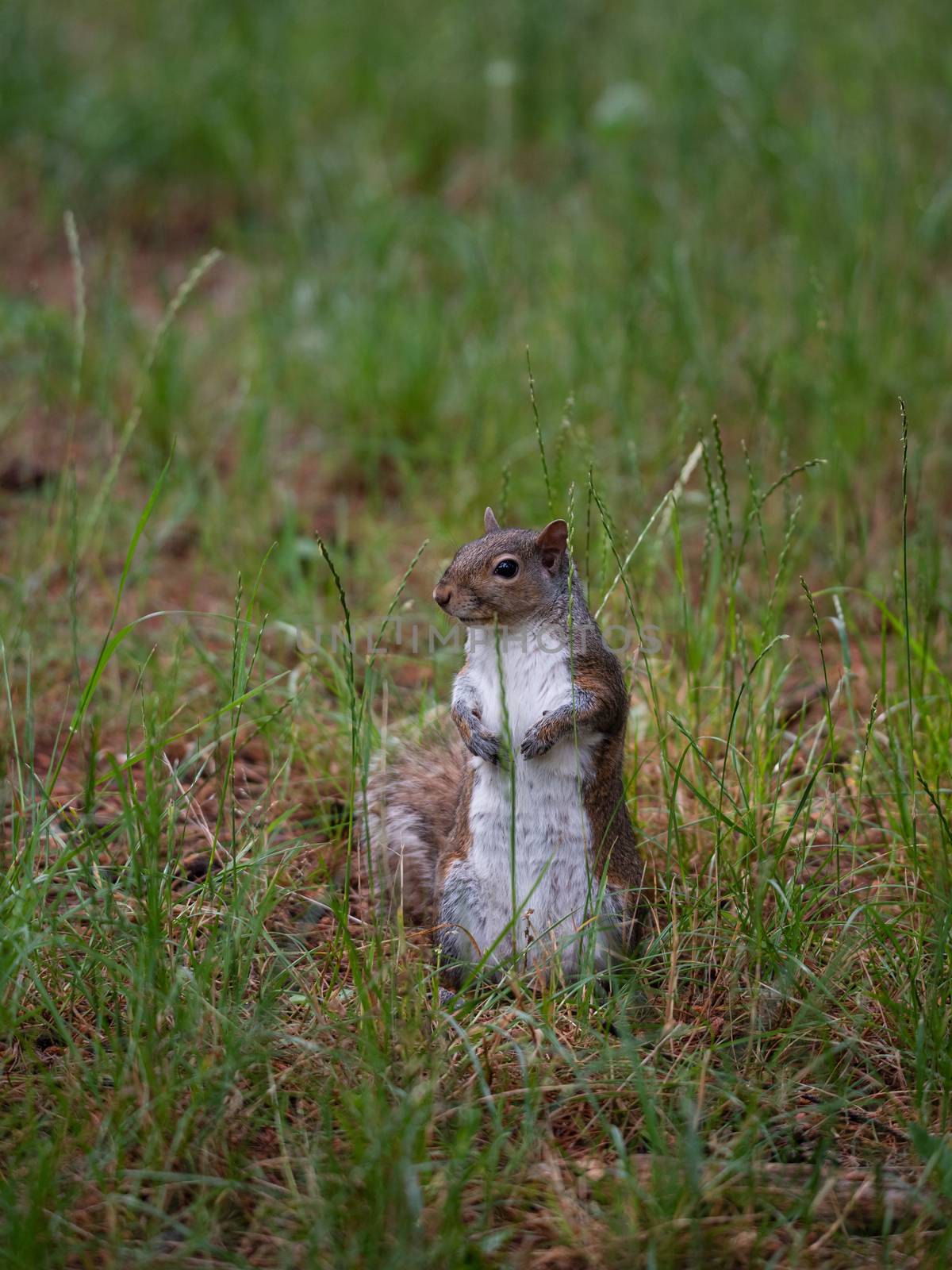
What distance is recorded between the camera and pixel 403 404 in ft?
15.0

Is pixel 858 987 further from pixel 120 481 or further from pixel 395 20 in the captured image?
pixel 395 20

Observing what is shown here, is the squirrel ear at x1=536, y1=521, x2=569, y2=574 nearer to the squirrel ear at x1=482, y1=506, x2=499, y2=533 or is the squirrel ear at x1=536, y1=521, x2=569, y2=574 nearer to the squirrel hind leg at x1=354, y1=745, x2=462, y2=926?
the squirrel ear at x1=482, y1=506, x2=499, y2=533

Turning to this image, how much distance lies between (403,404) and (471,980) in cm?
272

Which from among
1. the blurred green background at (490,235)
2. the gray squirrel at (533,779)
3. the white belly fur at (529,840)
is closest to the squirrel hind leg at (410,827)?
the gray squirrel at (533,779)

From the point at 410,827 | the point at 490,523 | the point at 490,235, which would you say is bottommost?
the point at 410,827

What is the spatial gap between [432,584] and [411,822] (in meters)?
1.25

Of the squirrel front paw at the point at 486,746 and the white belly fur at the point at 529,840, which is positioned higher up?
the squirrel front paw at the point at 486,746

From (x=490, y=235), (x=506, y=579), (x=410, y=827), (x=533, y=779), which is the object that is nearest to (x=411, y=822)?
(x=410, y=827)

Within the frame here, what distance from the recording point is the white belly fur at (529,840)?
240cm

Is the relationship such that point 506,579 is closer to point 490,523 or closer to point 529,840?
point 490,523

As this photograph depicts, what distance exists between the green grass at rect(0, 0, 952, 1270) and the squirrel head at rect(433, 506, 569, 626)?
0.13 meters

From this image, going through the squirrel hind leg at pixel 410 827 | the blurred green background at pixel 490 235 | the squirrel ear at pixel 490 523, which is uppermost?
the blurred green background at pixel 490 235

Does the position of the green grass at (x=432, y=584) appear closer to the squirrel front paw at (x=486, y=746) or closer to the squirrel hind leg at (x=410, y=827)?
the squirrel hind leg at (x=410, y=827)

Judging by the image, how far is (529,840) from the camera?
2.41m
